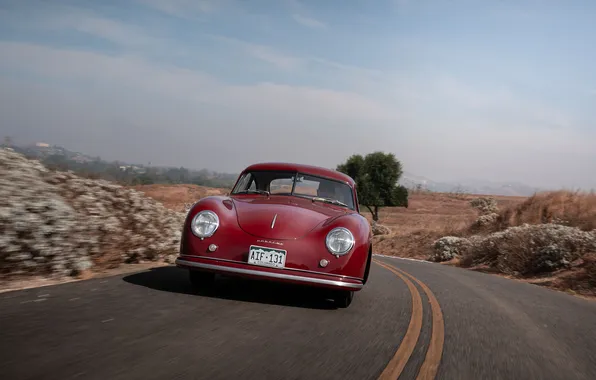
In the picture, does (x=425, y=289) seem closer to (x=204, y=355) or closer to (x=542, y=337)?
(x=542, y=337)

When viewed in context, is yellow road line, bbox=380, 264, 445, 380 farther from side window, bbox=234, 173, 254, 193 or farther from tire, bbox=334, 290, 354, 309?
side window, bbox=234, 173, 254, 193

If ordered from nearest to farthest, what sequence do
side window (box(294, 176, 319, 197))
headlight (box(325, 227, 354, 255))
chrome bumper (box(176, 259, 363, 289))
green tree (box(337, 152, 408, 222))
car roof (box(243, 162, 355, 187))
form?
chrome bumper (box(176, 259, 363, 289)) < headlight (box(325, 227, 354, 255)) < side window (box(294, 176, 319, 197)) < car roof (box(243, 162, 355, 187)) < green tree (box(337, 152, 408, 222))

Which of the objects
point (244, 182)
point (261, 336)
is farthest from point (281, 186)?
point (261, 336)

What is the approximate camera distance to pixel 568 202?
2148 cm

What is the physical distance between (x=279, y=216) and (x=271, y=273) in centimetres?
68

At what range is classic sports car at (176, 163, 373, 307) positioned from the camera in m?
4.90

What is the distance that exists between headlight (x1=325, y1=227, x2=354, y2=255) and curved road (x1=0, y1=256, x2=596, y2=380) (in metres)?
0.64

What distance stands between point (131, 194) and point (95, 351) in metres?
5.37

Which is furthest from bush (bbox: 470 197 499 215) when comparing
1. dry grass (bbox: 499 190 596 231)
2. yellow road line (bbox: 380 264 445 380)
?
yellow road line (bbox: 380 264 445 380)

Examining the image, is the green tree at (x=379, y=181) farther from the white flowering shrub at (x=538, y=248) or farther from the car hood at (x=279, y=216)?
the car hood at (x=279, y=216)

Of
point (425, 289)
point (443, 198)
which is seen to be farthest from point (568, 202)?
point (443, 198)

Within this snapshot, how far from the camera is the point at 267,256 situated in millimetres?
4906

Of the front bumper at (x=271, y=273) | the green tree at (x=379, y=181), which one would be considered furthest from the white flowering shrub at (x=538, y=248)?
the green tree at (x=379, y=181)

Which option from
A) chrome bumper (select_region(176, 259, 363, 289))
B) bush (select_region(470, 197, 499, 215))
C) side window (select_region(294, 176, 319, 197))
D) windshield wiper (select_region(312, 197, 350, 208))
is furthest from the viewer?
bush (select_region(470, 197, 499, 215))
